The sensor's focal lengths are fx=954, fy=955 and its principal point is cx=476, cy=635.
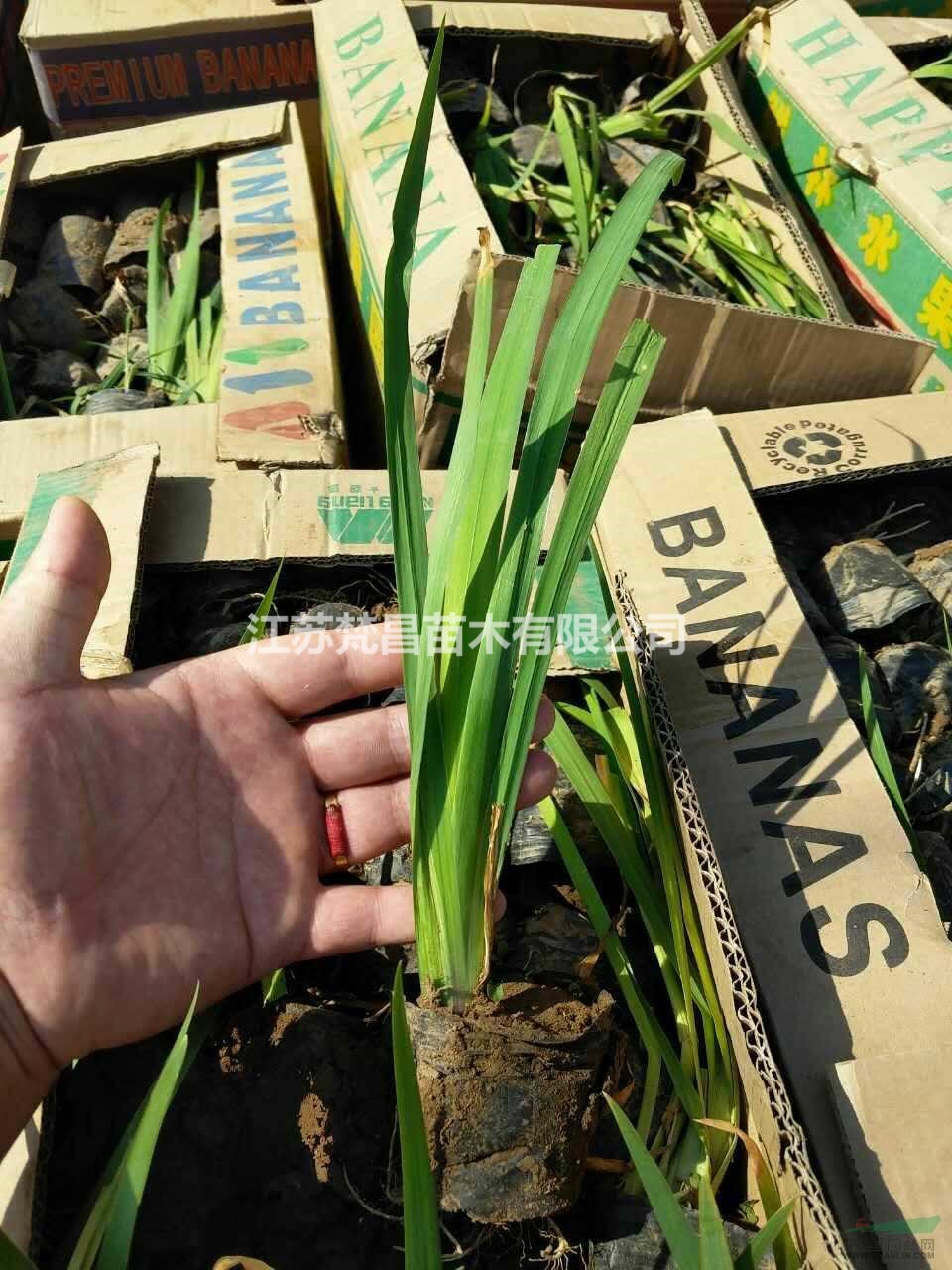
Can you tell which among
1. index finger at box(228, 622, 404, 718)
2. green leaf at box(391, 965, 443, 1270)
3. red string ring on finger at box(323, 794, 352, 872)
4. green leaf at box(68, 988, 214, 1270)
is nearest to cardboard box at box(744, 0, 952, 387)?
index finger at box(228, 622, 404, 718)

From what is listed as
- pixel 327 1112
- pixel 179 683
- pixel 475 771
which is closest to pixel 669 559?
pixel 475 771

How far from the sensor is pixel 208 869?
3.84 feet

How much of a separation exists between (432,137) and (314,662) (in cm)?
116

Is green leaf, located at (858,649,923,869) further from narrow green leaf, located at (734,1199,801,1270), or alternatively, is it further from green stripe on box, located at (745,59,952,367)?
green stripe on box, located at (745,59,952,367)

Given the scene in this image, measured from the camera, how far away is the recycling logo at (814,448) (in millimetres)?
1654

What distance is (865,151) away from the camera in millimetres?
1966

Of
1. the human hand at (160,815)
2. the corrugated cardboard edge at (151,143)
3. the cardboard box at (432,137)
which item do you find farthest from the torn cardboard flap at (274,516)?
the corrugated cardboard edge at (151,143)

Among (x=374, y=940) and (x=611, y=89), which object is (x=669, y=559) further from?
(x=611, y=89)

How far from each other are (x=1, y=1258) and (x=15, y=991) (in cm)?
32

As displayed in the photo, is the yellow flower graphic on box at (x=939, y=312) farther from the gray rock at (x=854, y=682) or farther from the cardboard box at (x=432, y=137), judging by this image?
the gray rock at (x=854, y=682)

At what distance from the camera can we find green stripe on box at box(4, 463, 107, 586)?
144 cm

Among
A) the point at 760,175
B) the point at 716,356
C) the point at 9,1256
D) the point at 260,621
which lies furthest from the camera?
the point at 760,175

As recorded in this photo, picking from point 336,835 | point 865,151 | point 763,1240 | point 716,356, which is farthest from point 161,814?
point 865,151

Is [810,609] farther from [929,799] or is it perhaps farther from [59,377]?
[59,377]
